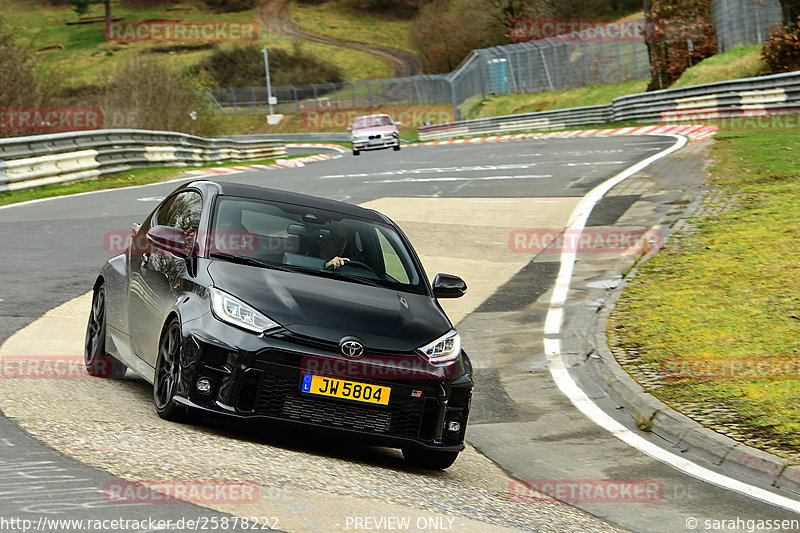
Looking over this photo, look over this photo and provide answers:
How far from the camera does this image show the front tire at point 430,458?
275 inches

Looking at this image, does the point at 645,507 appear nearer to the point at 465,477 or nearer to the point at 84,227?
the point at 465,477

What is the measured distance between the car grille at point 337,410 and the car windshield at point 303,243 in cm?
111

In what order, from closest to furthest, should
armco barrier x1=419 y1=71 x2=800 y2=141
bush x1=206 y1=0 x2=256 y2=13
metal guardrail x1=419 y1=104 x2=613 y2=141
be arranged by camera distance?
1. armco barrier x1=419 y1=71 x2=800 y2=141
2. metal guardrail x1=419 y1=104 x2=613 y2=141
3. bush x1=206 y1=0 x2=256 y2=13

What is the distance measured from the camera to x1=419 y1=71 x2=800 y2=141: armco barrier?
108ft

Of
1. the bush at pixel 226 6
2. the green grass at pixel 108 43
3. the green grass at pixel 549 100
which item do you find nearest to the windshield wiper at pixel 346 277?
the green grass at pixel 549 100

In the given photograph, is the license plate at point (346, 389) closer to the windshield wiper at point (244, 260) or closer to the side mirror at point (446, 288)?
the windshield wiper at point (244, 260)

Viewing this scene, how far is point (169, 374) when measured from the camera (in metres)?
6.80

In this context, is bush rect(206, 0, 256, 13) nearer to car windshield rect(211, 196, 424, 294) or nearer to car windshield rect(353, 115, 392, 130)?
car windshield rect(353, 115, 392, 130)

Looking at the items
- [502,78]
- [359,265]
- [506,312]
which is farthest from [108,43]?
[359,265]

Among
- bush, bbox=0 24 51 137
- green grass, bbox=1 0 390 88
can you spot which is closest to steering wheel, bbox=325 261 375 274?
bush, bbox=0 24 51 137

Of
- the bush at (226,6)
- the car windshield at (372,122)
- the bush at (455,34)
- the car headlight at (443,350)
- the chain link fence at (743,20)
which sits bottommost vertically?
the car windshield at (372,122)

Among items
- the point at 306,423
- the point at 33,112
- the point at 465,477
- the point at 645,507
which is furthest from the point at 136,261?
the point at 33,112

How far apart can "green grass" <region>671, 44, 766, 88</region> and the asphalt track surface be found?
42.2 ft

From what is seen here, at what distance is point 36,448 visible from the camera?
5750 millimetres
